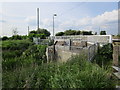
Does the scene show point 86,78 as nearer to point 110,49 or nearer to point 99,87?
point 99,87

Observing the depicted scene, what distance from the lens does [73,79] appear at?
8.95 feet

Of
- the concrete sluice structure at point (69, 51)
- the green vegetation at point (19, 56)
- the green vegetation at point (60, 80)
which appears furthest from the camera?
the concrete sluice structure at point (69, 51)

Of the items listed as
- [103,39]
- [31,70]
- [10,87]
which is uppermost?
[103,39]

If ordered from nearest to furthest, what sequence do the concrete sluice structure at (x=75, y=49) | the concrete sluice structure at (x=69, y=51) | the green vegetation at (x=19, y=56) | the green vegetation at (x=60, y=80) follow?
the green vegetation at (x=60, y=80)
the green vegetation at (x=19, y=56)
the concrete sluice structure at (x=69, y=51)
the concrete sluice structure at (x=75, y=49)

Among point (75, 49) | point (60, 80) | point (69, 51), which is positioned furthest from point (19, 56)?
point (60, 80)

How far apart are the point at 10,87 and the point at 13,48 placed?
965 centimetres

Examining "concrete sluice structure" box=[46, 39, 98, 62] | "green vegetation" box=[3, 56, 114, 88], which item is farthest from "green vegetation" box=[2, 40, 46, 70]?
"green vegetation" box=[3, 56, 114, 88]

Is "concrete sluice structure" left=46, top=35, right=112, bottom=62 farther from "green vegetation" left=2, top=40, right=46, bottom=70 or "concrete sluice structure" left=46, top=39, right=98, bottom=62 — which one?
"green vegetation" left=2, top=40, right=46, bottom=70

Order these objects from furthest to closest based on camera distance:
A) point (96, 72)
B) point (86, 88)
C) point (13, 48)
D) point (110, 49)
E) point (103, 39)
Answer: point (13, 48), point (103, 39), point (110, 49), point (96, 72), point (86, 88)

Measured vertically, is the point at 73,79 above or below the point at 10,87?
above

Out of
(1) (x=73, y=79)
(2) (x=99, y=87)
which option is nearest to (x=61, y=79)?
(1) (x=73, y=79)

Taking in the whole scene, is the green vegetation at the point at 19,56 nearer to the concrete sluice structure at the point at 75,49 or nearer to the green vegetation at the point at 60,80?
the concrete sluice structure at the point at 75,49

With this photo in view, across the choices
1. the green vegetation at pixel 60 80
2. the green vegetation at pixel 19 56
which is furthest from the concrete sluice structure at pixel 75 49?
the green vegetation at pixel 60 80

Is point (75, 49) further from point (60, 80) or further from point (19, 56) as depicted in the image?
point (60, 80)
